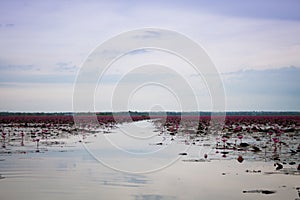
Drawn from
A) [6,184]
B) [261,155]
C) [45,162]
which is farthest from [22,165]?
[261,155]

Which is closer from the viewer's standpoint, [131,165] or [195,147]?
[131,165]

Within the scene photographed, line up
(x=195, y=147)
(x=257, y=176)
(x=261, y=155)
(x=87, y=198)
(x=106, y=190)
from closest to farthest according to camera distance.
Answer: (x=87, y=198), (x=106, y=190), (x=257, y=176), (x=261, y=155), (x=195, y=147)

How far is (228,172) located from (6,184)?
15.7 ft

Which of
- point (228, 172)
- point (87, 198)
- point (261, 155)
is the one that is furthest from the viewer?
point (261, 155)

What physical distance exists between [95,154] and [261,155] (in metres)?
5.15

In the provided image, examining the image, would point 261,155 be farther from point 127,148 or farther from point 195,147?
point 127,148

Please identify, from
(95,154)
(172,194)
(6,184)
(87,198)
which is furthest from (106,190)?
(95,154)

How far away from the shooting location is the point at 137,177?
9.13 metres

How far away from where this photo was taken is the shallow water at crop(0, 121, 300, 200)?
733 centimetres

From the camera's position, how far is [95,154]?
531 inches

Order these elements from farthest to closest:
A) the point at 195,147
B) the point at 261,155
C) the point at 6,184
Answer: the point at 195,147, the point at 261,155, the point at 6,184

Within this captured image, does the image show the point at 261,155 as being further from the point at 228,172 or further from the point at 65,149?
the point at 65,149

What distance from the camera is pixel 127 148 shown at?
51.4ft

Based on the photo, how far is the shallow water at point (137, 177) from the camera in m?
7.33
